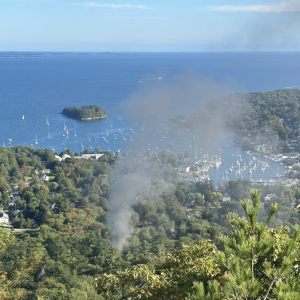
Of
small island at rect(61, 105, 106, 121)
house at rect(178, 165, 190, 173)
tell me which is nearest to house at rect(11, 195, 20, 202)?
house at rect(178, 165, 190, 173)

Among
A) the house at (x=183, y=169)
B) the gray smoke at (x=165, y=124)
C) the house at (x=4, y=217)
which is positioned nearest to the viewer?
the house at (x=4, y=217)

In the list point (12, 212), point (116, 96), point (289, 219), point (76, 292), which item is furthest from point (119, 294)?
point (116, 96)

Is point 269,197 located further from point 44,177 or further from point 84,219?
point 44,177

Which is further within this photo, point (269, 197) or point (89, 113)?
point (89, 113)

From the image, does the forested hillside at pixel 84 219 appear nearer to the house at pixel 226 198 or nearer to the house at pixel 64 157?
the house at pixel 226 198

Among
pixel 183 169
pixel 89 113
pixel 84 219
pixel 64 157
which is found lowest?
pixel 183 169

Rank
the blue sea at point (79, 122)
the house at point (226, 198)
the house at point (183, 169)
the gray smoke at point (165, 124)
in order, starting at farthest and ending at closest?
the blue sea at point (79, 122)
the house at point (183, 169)
the gray smoke at point (165, 124)
the house at point (226, 198)

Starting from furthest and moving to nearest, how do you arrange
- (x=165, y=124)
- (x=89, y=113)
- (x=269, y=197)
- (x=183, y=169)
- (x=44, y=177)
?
1. (x=89, y=113)
2. (x=165, y=124)
3. (x=183, y=169)
4. (x=44, y=177)
5. (x=269, y=197)

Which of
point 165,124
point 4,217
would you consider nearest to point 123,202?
point 4,217

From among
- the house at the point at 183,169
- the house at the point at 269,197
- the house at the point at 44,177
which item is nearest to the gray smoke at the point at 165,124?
the house at the point at 183,169
